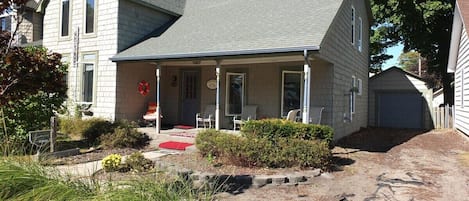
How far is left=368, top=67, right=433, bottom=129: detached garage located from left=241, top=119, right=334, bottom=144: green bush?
39.3ft

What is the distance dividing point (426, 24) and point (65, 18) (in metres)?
18.4

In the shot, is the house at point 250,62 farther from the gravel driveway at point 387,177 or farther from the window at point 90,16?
the window at point 90,16

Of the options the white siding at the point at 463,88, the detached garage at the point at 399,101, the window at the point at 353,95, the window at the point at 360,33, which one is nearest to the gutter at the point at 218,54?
Answer: the window at the point at 353,95

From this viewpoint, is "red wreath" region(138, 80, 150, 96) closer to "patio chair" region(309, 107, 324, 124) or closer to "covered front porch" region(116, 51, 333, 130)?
"covered front porch" region(116, 51, 333, 130)

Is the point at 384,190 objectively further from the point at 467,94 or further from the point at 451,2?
the point at 451,2

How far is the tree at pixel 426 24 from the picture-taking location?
18677 millimetres

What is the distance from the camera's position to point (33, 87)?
618 centimetres

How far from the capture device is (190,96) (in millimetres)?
13719

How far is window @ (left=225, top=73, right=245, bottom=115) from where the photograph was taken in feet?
41.2

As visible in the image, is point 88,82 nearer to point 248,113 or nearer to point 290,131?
point 248,113

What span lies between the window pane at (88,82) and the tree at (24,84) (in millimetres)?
3600

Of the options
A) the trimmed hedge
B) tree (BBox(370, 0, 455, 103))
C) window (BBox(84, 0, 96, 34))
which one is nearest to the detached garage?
tree (BBox(370, 0, 455, 103))

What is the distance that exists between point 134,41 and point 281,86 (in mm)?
5924

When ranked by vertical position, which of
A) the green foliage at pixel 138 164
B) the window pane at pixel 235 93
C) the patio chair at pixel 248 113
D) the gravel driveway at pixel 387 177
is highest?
the window pane at pixel 235 93
